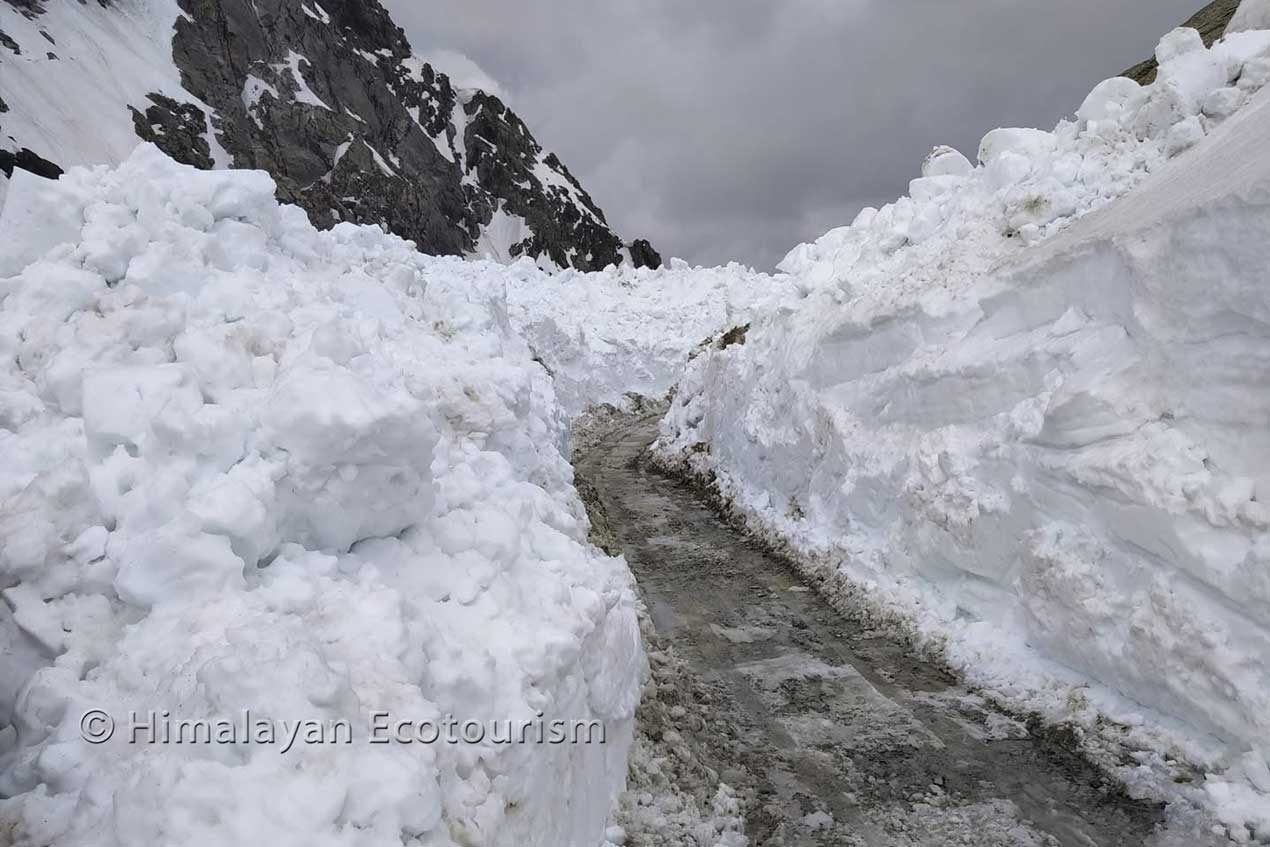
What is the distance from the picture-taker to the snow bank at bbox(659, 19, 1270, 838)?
680cm

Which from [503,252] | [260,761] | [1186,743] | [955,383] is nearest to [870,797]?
[1186,743]

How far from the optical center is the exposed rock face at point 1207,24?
1672cm

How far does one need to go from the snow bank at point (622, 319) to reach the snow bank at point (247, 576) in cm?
2350

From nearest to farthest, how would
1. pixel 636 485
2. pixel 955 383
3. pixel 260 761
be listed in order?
pixel 260 761 < pixel 955 383 < pixel 636 485

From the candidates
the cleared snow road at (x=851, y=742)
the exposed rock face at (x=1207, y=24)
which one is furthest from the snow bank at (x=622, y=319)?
the cleared snow road at (x=851, y=742)

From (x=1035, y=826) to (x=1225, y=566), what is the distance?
9.19ft

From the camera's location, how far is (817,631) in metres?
10.1

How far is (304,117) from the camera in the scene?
79.0 meters

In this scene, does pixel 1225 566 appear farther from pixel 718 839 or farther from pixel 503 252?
pixel 503 252

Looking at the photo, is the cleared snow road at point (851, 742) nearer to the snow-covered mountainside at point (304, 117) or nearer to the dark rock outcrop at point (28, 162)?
the dark rock outcrop at point (28, 162)

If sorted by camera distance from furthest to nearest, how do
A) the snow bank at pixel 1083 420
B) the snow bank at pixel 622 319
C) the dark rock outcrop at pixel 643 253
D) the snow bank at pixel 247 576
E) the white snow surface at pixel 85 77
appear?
the dark rock outcrop at pixel 643 253 → the white snow surface at pixel 85 77 → the snow bank at pixel 622 319 → the snow bank at pixel 1083 420 → the snow bank at pixel 247 576

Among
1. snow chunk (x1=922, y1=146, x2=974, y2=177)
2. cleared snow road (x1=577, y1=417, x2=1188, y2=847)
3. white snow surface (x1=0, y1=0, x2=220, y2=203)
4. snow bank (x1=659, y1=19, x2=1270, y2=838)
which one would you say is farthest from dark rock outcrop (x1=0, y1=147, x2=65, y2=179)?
cleared snow road (x1=577, y1=417, x2=1188, y2=847)

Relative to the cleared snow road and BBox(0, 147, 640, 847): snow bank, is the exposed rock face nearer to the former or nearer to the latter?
the cleared snow road

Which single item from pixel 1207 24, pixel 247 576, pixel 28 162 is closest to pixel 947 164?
pixel 1207 24
